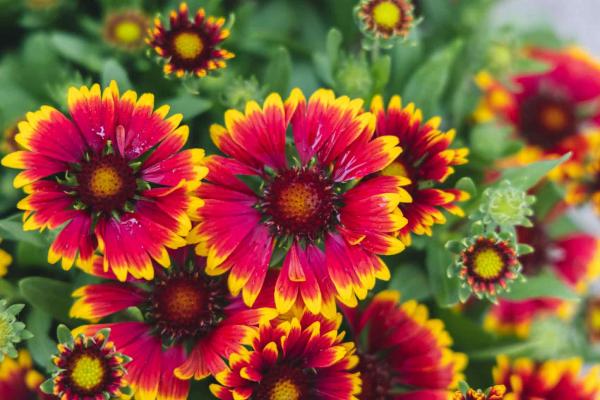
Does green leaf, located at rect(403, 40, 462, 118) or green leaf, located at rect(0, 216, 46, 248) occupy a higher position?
green leaf, located at rect(403, 40, 462, 118)

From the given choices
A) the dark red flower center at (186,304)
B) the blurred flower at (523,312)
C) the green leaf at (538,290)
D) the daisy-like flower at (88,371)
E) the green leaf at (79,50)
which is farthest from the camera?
the blurred flower at (523,312)

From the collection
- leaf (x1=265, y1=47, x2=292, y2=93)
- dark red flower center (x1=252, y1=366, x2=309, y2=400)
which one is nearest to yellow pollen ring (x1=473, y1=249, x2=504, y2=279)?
dark red flower center (x1=252, y1=366, x2=309, y2=400)

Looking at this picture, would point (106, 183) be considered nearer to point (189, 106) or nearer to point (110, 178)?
point (110, 178)

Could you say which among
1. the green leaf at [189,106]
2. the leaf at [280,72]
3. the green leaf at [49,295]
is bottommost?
the green leaf at [49,295]

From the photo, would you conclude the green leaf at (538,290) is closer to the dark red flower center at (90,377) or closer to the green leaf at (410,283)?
the green leaf at (410,283)

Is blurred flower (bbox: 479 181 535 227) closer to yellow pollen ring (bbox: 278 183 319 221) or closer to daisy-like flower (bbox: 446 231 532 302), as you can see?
daisy-like flower (bbox: 446 231 532 302)

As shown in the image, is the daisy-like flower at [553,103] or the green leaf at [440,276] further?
the daisy-like flower at [553,103]

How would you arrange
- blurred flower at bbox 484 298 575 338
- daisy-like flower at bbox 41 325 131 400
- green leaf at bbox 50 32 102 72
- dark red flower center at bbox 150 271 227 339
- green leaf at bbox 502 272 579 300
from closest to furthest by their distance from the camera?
daisy-like flower at bbox 41 325 131 400 < dark red flower center at bbox 150 271 227 339 < green leaf at bbox 502 272 579 300 < green leaf at bbox 50 32 102 72 < blurred flower at bbox 484 298 575 338

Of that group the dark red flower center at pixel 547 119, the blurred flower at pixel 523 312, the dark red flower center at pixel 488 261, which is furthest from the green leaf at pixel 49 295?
the dark red flower center at pixel 547 119

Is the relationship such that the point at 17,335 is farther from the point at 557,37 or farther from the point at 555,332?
the point at 557,37
